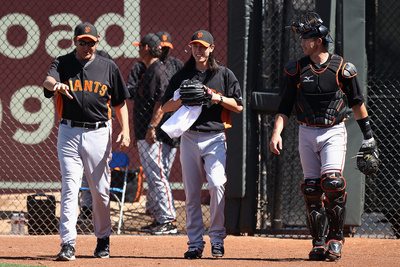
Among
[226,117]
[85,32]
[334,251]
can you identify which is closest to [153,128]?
[226,117]

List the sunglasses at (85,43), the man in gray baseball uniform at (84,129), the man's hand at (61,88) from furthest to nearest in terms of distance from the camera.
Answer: the sunglasses at (85,43) → the man in gray baseball uniform at (84,129) → the man's hand at (61,88)

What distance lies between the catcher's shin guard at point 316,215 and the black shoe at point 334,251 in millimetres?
61

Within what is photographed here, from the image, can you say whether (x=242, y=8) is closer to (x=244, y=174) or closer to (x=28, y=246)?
(x=244, y=174)

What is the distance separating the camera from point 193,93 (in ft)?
17.8

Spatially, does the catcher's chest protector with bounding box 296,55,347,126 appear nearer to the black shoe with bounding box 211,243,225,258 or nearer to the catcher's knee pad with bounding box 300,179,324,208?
the catcher's knee pad with bounding box 300,179,324,208

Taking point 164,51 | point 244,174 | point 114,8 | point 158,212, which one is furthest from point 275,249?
point 114,8

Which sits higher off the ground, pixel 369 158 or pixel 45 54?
pixel 45 54

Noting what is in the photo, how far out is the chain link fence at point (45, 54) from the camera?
10750mm

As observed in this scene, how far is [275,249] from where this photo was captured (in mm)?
6535

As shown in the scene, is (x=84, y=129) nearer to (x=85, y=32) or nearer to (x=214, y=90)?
(x=85, y=32)

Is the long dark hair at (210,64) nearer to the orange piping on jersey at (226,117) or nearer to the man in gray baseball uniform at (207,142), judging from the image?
the man in gray baseball uniform at (207,142)

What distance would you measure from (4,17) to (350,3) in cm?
626

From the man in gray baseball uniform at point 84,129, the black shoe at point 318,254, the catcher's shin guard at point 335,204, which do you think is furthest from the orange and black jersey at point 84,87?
the black shoe at point 318,254

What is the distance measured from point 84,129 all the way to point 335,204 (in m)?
2.16
